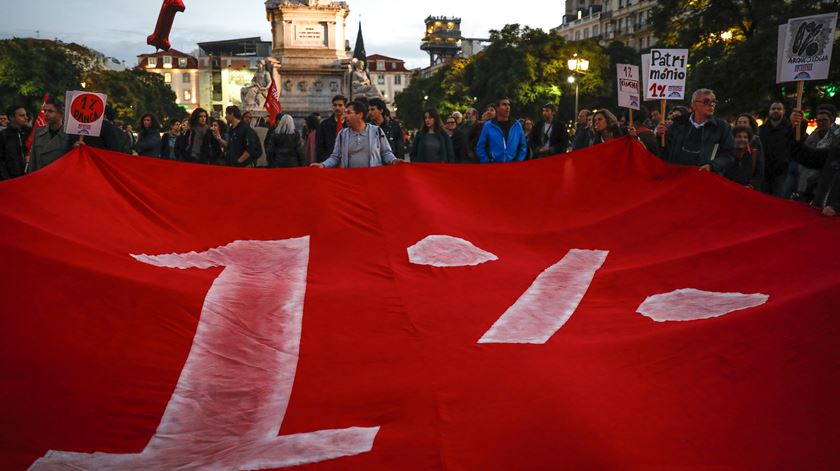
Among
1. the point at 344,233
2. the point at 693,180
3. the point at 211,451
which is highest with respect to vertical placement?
A: the point at 693,180

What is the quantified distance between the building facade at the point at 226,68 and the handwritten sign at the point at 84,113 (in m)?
129

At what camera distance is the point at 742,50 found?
89.5 ft

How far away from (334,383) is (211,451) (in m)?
0.78

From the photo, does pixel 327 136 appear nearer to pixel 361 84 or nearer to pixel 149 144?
pixel 149 144

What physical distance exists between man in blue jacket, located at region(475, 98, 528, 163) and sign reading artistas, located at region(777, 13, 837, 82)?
3310mm

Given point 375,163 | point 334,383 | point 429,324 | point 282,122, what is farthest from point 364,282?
point 282,122

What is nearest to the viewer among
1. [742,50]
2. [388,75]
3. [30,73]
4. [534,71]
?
[742,50]

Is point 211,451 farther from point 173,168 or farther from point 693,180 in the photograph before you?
point 693,180

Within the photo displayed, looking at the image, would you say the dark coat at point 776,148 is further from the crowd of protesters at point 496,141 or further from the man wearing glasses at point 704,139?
the man wearing glasses at point 704,139

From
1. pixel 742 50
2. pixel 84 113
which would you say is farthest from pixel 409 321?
pixel 742 50

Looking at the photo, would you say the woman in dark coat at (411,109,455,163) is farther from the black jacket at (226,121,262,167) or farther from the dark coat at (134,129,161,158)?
the dark coat at (134,129,161,158)

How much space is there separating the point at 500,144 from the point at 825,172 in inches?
191

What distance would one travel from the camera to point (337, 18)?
1454 inches

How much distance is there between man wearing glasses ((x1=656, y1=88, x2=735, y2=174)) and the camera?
26.2 ft
